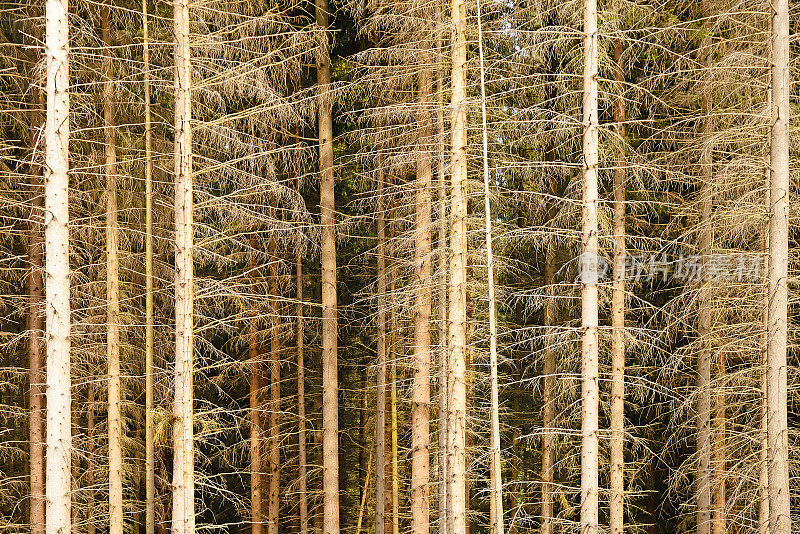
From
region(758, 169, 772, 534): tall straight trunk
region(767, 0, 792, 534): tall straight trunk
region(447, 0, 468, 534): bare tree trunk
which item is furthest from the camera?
region(447, 0, 468, 534): bare tree trunk

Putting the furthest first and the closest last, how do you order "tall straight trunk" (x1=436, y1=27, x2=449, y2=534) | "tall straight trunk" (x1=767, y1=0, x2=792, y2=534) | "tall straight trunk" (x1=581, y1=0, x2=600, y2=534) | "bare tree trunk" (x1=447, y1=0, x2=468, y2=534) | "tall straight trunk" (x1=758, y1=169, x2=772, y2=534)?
1. "tall straight trunk" (x1=436, y1=27, x2=449, y2=534)
2. "bare tree trunk" (x1=447, y1=0, x2=468, y2=534)
3. "tall straight trunk" (x1=758, y1=169, x2=772, y2=534)
4. "tall straight trunk" (x1=767, y1=0, x2=792, y2=534)
5. "tall straight trunk" (x1=581, y1=0, x2=600, y2=534)

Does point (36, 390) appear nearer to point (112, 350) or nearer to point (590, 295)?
point (112, 350)

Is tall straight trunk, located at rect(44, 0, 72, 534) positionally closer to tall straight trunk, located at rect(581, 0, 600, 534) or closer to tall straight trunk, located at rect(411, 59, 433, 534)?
tall straight trunk, located at rect(411, 59, 433, 534)

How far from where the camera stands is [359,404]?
771 inches

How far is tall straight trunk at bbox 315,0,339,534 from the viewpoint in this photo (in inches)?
444

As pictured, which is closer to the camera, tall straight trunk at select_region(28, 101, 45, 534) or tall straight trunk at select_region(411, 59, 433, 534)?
tall straight trunk at select_region(411, 59, 433, 534)

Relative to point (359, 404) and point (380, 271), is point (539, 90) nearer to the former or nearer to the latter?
point (380, 271)

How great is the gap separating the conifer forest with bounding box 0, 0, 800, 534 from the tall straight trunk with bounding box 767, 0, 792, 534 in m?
0.03

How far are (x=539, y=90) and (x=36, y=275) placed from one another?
8.80 meters

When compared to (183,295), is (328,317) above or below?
below

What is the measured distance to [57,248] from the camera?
6.86 metres

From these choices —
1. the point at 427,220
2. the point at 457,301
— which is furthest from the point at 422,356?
the point at 427,220

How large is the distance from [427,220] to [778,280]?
179 inches

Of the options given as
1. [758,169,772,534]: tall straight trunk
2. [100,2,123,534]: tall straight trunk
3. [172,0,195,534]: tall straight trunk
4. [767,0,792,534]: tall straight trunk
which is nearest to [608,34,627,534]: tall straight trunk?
[758,169,772,534]: tall straight trunk
